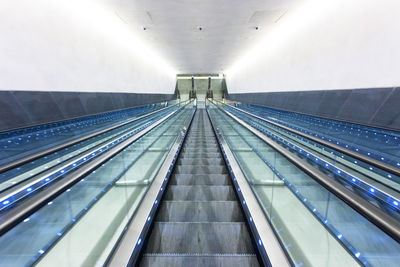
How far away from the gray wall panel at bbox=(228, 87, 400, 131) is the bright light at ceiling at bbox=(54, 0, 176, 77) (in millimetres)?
7415

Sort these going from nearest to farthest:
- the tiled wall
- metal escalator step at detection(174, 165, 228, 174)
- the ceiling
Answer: metal escalator step at detection(174, 165, 228, 174) < the tiled wall < the ceiling

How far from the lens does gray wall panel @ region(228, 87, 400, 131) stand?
3854 millimetres

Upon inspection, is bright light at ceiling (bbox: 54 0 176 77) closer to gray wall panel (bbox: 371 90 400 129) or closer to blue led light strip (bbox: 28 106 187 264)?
blue led light strip (bbox: 28 106 187 264)

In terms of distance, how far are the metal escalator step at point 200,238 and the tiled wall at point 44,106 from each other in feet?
15.3

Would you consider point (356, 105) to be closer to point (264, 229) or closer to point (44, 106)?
point (264, 229)

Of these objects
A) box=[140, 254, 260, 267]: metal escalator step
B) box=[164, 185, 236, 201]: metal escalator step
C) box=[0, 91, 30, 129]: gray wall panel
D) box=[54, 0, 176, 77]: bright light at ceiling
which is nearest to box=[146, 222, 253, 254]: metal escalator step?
box=[140, 254, 260, 267]: metal escalator step

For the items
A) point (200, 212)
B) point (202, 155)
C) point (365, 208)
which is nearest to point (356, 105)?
point (202, 155)

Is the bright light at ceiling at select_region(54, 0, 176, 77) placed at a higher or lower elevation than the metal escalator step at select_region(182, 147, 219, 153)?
higher

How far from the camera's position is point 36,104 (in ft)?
16.1

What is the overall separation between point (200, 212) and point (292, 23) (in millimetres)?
8007

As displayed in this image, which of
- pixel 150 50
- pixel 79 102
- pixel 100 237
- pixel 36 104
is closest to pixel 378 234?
pixel 100 237

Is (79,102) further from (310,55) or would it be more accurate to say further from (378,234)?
(310,55)

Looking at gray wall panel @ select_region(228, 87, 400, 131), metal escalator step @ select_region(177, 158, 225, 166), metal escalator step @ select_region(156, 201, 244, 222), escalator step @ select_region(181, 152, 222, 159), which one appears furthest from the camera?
escalator step @ select_region(181, 152, 222, 159)

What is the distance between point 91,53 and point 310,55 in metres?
7.76
